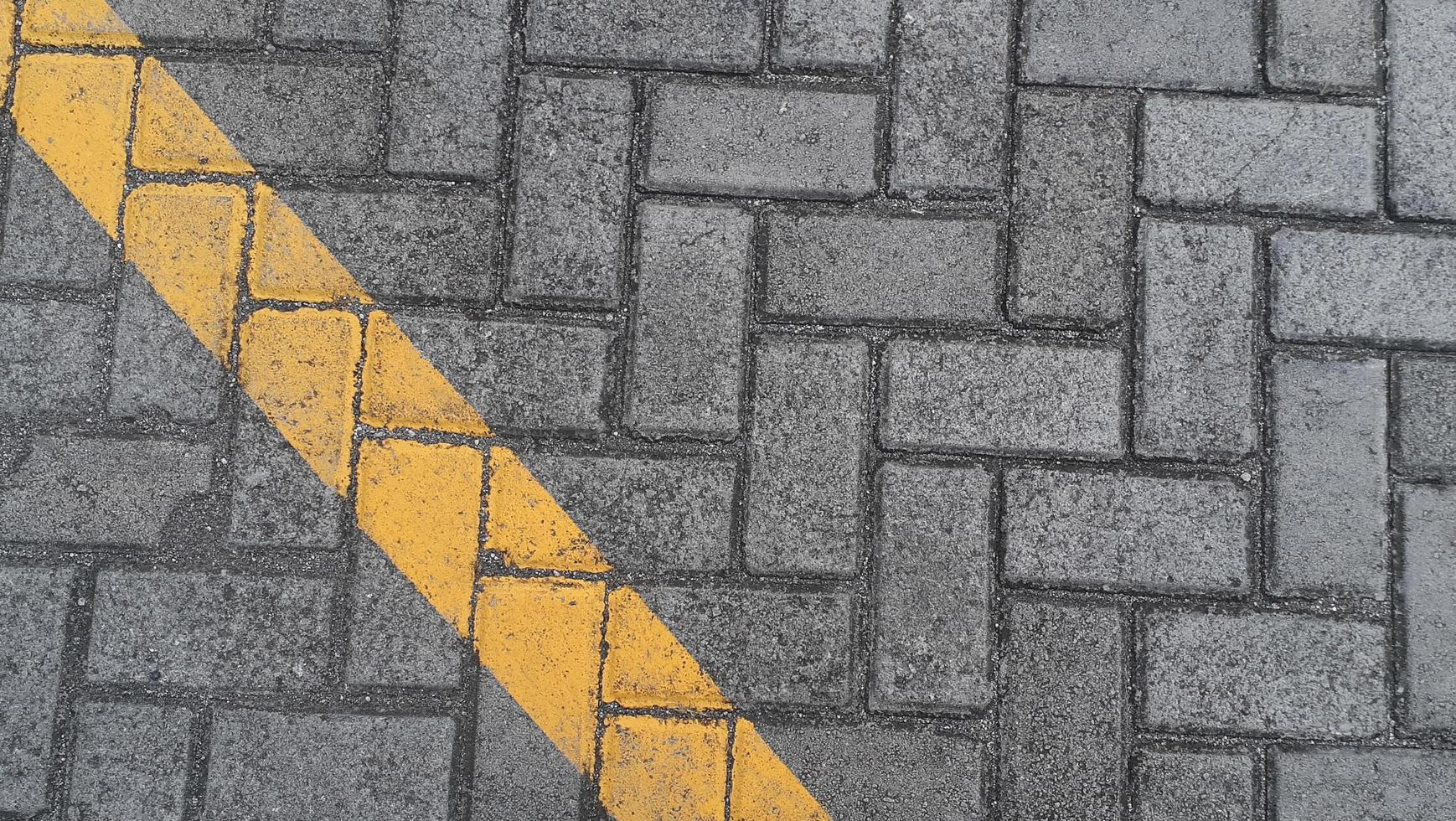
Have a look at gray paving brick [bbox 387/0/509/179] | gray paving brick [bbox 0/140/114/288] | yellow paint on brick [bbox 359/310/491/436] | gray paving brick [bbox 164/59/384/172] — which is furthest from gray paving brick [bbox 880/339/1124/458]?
gray paving brick [bbox 0/140/114/288]

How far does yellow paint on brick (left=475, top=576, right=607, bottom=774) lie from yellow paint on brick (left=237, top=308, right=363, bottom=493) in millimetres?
471

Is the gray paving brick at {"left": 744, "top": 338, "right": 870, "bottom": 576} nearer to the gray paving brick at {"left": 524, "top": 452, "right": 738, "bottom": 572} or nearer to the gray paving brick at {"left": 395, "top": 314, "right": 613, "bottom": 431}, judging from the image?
the gray paving brick at {"left": 524, "top": 452, "right": 738, "bottom": 572}

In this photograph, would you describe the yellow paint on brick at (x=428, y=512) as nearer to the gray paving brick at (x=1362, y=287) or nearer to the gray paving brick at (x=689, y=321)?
the gray paving brick at (x=689, y=321)

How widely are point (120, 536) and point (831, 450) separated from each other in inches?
65.9

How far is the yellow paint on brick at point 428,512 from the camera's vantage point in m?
2.20

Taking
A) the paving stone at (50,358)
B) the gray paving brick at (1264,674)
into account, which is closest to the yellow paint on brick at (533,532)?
the paving stone at (50,358)

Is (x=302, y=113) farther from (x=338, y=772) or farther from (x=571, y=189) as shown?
(x=338, y=772)

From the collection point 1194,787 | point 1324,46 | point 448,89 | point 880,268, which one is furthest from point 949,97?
point 1194,787

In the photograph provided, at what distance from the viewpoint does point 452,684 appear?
7.13 feet

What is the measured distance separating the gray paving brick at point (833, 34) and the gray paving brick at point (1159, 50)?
36cm

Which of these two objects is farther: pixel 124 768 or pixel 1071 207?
pixel 1071 207

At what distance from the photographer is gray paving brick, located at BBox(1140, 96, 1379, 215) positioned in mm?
2279

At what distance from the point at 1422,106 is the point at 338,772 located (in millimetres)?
3033

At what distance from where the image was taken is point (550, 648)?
219 centimetres
